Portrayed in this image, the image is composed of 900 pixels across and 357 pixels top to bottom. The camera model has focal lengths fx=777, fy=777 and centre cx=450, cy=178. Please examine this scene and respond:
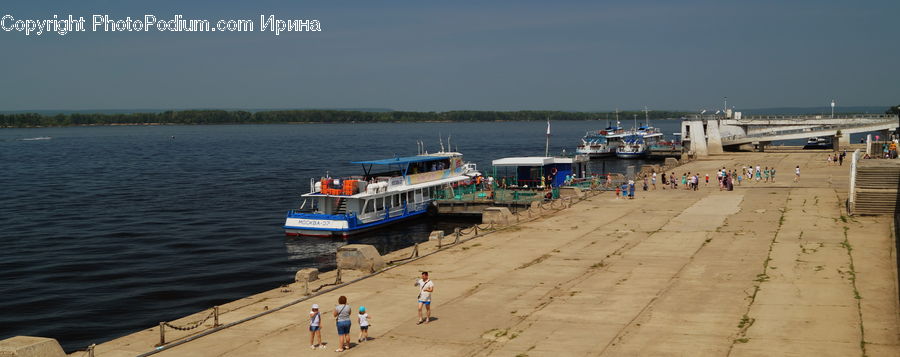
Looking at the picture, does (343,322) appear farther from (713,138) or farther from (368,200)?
(713,138)

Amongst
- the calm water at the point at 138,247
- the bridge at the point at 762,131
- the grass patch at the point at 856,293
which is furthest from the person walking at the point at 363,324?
the bridge at the point at 762,131

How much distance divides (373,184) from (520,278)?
23277 mm

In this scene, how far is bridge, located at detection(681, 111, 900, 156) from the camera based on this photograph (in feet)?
329

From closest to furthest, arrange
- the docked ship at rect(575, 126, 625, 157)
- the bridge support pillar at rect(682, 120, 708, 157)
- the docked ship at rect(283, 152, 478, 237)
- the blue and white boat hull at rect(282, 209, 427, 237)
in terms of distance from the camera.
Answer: the blue and white boat hull at rect(282, 209, 427, 237) < the docked ship at rect(283, 152, 478, 237) < the bridge support pillar at rect(682, 120, 708, 157) < the docked ship at rect(575, 126, 625, 157)

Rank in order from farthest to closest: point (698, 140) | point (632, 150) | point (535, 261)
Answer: point (632, 150) < point (698, 140) < point (535, 261)

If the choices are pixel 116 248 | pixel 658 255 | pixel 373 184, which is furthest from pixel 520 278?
pixel 116 248

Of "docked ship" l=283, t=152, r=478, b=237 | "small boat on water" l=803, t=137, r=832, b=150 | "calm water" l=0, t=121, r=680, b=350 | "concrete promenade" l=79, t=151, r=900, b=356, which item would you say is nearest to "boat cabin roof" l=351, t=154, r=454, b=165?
"docked ship" l=283, t=152, r=478, b=237

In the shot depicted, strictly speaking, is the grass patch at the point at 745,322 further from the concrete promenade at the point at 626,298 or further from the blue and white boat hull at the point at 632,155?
the blue and white boat hull at the point at 632,155

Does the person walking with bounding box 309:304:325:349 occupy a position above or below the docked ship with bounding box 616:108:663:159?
below

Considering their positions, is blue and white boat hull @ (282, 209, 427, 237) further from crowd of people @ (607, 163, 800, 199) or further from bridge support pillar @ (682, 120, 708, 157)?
bridge support pillar @ (682, 120, 708, 157)

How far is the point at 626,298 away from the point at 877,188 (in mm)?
25391

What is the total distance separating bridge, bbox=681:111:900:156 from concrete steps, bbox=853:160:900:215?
179 ft

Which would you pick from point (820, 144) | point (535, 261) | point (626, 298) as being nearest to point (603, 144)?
point (820, 144)

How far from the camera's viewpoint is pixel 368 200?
163 feet
